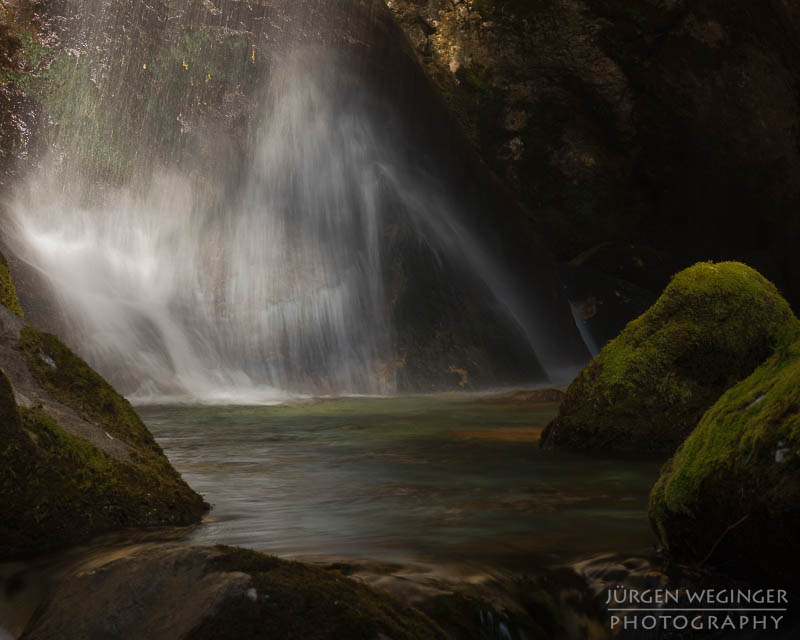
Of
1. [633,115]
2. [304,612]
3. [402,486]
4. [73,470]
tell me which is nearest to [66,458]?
[73,470]

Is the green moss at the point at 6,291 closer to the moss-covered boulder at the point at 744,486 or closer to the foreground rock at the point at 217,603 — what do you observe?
the foreground rock at the point at 217,603

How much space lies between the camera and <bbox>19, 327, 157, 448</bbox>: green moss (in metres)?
4.11

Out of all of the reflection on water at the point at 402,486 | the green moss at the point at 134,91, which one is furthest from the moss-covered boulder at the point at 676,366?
the green moss at the point at 134,91

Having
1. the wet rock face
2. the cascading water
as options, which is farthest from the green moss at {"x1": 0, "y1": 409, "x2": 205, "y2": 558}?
the wet rock face

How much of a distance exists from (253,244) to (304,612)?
11088 millimetres

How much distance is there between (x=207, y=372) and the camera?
1168cm

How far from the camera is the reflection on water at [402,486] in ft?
12.5

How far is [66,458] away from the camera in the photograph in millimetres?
3637

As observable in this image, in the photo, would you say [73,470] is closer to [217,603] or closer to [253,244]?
[217,603]

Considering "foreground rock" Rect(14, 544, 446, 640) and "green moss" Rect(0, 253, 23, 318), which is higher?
"green moss" Rect(0, 253, 23, 318)

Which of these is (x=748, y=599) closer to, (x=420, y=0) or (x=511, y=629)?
(x=511, y=629)

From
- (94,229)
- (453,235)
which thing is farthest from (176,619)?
(453,235)

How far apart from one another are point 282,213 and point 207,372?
3.10 m

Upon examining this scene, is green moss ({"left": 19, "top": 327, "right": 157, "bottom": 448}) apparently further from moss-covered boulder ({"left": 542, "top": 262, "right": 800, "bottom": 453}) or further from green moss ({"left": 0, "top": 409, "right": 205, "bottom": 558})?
moss-covered boulder ({"left": 542, "top": 262, "right": 800, "bottom": 453})
